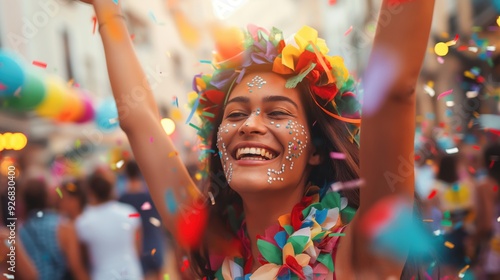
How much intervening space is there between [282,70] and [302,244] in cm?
54

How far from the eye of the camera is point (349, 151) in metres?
1.92

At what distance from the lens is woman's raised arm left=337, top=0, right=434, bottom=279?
1396 mm

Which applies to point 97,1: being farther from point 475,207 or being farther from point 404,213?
point 475,207

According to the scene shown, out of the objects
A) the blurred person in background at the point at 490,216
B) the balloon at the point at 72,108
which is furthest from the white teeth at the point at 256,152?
the blurred person in background at the point at 490,216

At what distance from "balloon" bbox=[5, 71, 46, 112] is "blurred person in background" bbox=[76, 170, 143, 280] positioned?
1303 millimetres

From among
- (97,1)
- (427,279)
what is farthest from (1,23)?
(427,279)

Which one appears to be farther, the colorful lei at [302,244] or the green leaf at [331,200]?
the green leaf at [331,200]

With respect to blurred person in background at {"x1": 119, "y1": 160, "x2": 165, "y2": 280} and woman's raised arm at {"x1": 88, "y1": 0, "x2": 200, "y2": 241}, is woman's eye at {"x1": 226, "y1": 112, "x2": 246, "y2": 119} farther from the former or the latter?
blurred person in background at {"x1": 119, "y1": 160, "x2": 165, "y2": 280}

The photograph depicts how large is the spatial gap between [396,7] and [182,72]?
18080 millimetres

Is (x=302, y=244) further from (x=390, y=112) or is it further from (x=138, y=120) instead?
(x=138, y=120)

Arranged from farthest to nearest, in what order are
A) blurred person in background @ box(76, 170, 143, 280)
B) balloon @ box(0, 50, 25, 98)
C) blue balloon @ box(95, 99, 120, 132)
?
blurred person in background @ box(76, 170, 143, 280), blue balloon @ box(95, 99, 120, 132), balloon @ box(0, 50, 25, 98)

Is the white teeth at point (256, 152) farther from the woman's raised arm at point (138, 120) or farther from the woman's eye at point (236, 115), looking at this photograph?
the woman's raised arm at point (138, 120)

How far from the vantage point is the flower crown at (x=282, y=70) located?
192cm

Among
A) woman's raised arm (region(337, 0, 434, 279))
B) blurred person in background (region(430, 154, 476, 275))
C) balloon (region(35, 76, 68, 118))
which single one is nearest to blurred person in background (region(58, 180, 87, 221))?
balloon (region(35, 76, 68, 118))
